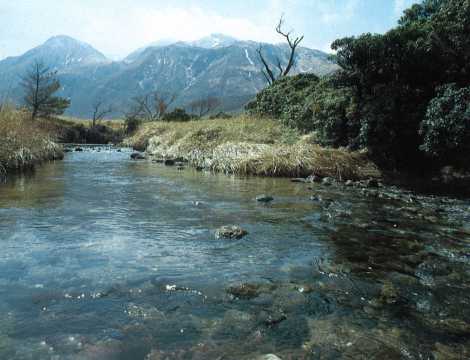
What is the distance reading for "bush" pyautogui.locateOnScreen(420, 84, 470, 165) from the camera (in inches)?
534

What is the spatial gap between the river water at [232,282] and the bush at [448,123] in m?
4.10

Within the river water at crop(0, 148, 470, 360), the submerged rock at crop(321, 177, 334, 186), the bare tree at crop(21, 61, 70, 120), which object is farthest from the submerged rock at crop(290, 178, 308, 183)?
the bare tree at crop(21, 61, 70, 120)

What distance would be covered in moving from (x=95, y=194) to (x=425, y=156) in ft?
45.1

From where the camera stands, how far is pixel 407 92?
16.8 meters

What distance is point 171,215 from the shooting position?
9.84 meters

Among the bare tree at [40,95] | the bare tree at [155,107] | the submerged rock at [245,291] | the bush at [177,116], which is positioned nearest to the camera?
the submerged rock at [245,291]

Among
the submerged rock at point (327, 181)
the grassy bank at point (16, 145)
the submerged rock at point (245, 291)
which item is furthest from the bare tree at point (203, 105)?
the submerged rock at point (245, 291)

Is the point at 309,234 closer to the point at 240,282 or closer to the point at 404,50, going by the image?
the point at 240,282

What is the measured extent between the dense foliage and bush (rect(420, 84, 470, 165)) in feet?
0.10

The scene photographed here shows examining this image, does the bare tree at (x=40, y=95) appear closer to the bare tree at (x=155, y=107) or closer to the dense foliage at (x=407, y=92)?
the bare tree at (x=155, y=107)

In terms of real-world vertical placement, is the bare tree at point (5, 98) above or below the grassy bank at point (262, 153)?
above

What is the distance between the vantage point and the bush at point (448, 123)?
13562mm

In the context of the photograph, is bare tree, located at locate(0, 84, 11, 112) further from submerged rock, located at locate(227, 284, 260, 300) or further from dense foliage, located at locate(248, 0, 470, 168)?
submerged rock, located at locate(227, 284, 260, 300)

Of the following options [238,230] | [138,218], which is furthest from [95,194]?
[238,230]
